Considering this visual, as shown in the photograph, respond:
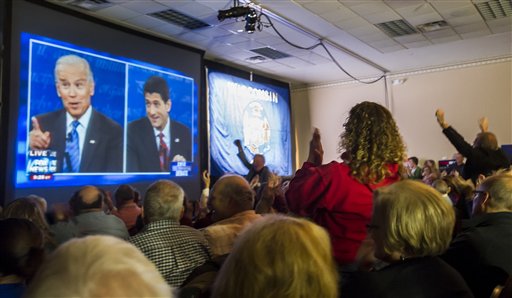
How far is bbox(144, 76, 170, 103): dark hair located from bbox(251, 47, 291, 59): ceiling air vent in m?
1.79

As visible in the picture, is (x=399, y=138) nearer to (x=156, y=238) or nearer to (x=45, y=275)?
(x=156, y=238)

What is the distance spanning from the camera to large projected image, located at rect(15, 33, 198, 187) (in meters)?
4.95

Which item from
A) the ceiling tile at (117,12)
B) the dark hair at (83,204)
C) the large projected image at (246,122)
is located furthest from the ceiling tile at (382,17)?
the dark hair at (83,204)

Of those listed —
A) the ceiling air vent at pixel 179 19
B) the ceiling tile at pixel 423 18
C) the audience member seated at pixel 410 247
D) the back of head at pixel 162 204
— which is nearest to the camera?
the audience member seated at pixel 410 247

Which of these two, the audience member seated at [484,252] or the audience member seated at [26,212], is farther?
the audience member seated at [26,212]

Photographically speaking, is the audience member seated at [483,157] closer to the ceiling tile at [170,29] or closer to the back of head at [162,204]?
the back of head at [162,204]

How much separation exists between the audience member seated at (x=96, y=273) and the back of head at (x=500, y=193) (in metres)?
1.96

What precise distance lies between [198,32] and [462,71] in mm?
5423

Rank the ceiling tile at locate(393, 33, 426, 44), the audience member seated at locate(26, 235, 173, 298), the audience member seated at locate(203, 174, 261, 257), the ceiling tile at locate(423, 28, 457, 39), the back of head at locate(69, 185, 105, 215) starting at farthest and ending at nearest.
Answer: the ceiling tile at locate(393, 33, 426, 44) → the ceiling tile at locate(423, 28, 457, 39) → the back of head at locate(69, 185, 105, 215) → the audience member seated at locate(203, 174, 261, 257) → the audience member seated at locate(26, 235, 173, 298)

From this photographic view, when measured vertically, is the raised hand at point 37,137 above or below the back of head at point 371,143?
above

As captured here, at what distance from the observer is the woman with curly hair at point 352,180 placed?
1.80m

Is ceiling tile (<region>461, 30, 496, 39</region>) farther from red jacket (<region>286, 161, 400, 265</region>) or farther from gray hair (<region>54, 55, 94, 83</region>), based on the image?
red jacket (<region>286, 161, 400, 265</region>)

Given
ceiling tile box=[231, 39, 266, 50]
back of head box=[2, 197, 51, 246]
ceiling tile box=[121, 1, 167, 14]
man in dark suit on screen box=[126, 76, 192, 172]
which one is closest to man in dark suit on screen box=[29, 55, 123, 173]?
man in dark suit on screen box=[126, 76, 192, 172]

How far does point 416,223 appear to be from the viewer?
1342mm
